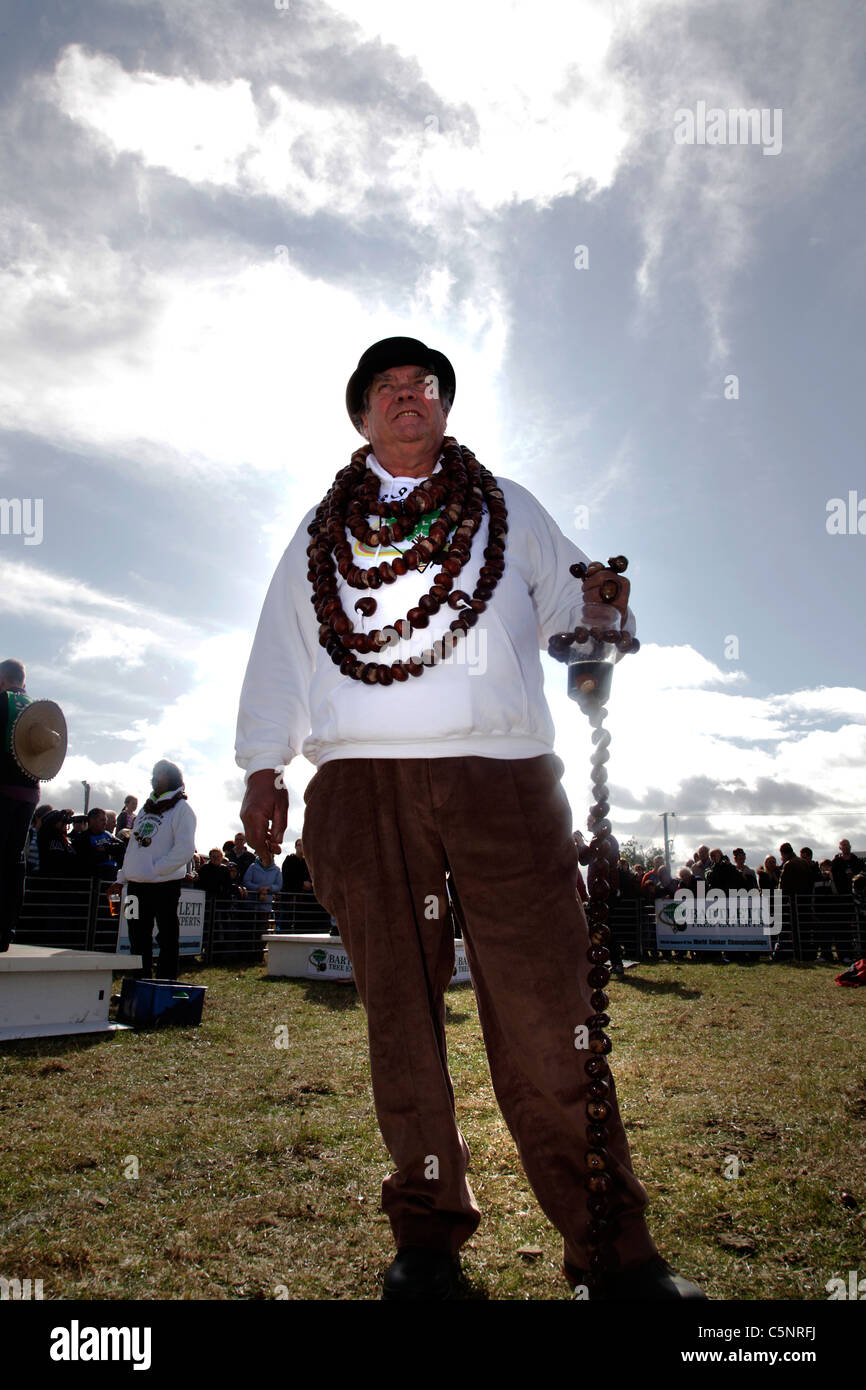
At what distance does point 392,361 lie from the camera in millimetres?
2953

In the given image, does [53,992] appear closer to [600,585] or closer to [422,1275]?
[422,1275]

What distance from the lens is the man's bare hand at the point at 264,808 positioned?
8.98 feet

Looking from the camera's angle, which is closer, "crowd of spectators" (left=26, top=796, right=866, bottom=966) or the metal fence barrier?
the metal fence barrier

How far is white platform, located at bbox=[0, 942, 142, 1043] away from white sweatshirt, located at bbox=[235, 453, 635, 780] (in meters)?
4.75

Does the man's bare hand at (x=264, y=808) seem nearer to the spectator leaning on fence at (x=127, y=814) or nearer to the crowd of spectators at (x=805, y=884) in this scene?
the spectator leaning on fence at (x=127, y=814)

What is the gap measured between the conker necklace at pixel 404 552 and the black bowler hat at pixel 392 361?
284 mm

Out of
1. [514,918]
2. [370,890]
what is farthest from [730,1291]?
[370,890]

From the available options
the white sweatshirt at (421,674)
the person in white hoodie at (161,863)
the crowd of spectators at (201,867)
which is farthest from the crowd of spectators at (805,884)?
the white sweatshirt at (421,674)

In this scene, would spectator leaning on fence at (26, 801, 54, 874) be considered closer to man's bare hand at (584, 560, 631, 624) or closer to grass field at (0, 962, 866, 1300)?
grass field at (0, 962, 866, 1300)

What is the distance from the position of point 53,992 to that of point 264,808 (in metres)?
5.21

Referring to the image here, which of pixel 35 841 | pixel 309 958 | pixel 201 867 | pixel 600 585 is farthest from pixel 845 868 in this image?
pixel 600 585

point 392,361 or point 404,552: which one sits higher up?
point 392,361

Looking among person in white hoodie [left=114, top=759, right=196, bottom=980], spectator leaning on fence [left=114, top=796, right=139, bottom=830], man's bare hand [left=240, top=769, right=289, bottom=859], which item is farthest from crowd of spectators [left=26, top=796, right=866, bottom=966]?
man's bare hand [left=240, top=769, right=289, bottom=859]

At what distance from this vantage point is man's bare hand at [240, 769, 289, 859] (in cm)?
274
